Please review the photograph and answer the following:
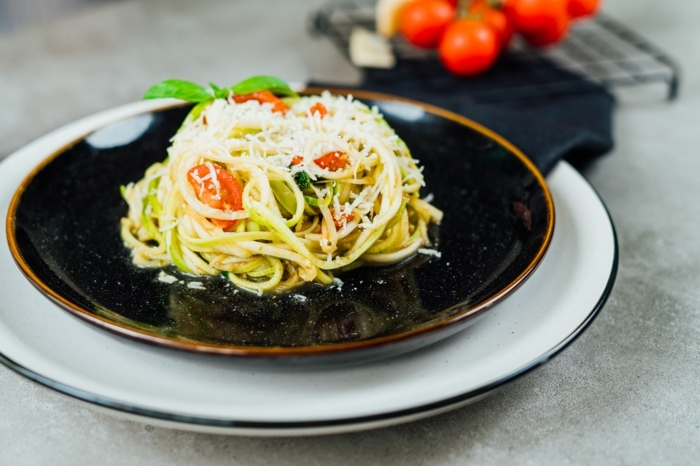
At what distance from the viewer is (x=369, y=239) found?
2412 mm

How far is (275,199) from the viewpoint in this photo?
2377mm

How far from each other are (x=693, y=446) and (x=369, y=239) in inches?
45.1

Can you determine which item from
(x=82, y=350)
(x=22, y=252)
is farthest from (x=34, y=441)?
(x=22, y=252)

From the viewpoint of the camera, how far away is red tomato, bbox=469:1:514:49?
4.31 metres

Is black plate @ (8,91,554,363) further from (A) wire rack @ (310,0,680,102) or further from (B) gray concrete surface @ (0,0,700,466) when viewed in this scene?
(A) wire rack @ (310,0,680,102)

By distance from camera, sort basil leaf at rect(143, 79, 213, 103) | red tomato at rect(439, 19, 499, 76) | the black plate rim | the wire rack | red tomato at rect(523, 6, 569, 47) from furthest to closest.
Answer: red tomato at rect(523, 6, 569, 47) → the wire rack → red tomato at rect(439, 19, 499, 76) → basil leaf at rect(143, 79, 213, 103) → the black plate rim

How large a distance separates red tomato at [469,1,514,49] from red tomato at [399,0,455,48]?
165mm

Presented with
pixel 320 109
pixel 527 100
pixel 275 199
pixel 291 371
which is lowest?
pixel 527 100

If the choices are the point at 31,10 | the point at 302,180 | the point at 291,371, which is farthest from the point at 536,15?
the point at 31,10

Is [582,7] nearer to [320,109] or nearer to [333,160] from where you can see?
[320,109]

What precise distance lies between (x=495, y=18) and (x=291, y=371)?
3.08 metres

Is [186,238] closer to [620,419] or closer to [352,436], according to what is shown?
[352,436]

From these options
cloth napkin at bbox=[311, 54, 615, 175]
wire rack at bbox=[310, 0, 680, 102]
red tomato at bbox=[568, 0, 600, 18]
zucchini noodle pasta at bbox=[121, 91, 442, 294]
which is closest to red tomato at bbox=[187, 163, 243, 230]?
zucchini noodle pasta at bbox=[121, 91, 442, 294]

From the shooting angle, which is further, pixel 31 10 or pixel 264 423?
pixel 31 10
